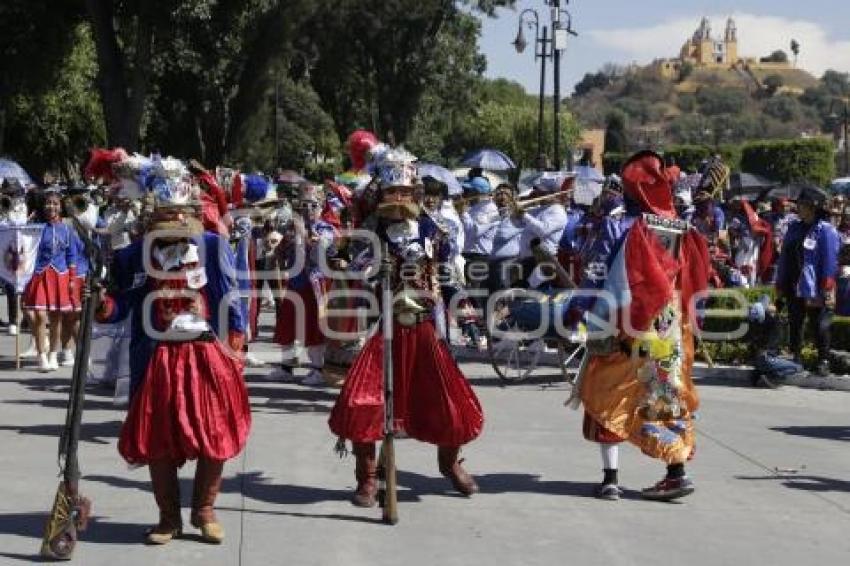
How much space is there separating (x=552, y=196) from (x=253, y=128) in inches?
1125

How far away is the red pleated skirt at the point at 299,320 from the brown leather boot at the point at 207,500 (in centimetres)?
586

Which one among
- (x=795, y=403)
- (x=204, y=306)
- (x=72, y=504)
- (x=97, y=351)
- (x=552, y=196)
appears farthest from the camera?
(x=552, y=196)

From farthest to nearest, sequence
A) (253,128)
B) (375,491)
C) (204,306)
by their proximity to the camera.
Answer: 1. (253,128)
2. (375,491)
3. (204,306)

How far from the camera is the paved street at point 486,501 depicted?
6.85 metres

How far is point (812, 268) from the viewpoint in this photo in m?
13.5

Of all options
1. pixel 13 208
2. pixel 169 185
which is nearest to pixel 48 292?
pixel 13 208

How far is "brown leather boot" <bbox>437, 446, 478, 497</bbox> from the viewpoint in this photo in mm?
8102

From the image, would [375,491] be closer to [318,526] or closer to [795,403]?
[318,526]

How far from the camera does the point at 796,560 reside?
6832mm

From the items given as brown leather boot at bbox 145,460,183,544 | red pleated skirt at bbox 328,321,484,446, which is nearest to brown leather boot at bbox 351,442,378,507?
red pleated skirt at bbox 328,321,484,446

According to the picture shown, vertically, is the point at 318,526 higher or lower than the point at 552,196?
lower

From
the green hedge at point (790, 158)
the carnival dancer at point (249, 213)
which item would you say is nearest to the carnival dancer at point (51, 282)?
the carnival dancer at point (249, 213)

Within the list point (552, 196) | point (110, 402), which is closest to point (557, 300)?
point (552, 196)

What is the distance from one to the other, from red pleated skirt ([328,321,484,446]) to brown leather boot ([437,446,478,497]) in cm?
12
